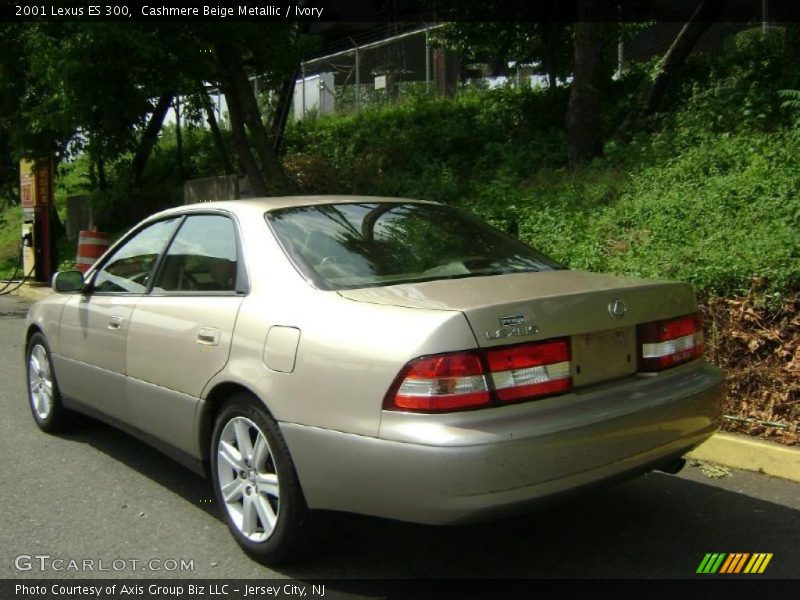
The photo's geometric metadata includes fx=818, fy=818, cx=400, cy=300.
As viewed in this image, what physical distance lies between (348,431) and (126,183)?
54.5ft

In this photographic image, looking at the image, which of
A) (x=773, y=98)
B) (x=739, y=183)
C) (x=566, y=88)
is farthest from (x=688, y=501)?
(x=566, y=88)

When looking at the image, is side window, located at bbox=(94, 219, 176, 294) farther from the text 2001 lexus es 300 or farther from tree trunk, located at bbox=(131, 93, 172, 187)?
tree trunk, located at bbox=(131, 93, 172, 187)

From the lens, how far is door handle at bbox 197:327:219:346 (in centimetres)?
362

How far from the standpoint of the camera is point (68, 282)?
4.92m

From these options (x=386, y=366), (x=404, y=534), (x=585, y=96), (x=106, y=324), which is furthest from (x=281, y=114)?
(x=386, y=366)

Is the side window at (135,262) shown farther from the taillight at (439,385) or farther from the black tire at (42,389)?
the taillight at (439,385)

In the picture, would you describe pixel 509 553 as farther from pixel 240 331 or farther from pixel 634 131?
pixel 634 131

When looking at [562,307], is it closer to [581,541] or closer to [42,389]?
[581,541]

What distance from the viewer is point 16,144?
44.5 ft

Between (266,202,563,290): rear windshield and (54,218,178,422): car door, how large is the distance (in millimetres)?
1005

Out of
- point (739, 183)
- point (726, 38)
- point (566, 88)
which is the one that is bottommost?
point (739, 183)

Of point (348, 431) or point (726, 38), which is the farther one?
point (726, 38)

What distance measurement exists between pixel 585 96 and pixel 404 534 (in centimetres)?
833

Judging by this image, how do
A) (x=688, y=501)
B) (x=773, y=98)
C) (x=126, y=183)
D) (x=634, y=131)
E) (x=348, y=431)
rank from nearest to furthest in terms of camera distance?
(x=348, y=431) < (x=688, y=501) < (x=773, y=98) < (x=634, y=131) < (x=126, y=183)
